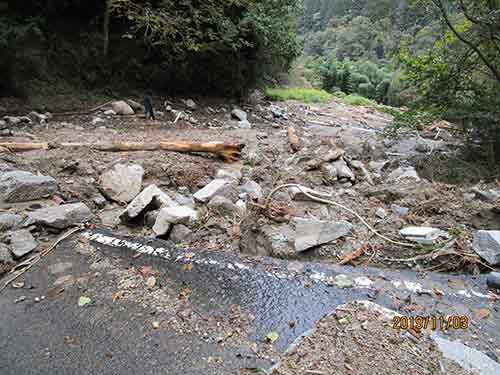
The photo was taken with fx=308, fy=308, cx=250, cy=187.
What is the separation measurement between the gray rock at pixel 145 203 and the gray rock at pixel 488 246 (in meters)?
2.89

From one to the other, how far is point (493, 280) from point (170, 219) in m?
2.78

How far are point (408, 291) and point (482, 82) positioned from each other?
18.8ft

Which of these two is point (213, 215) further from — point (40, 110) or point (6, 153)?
point (40, 110)

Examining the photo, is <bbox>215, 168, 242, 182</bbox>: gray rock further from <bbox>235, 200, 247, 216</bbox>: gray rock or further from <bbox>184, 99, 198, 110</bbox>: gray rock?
<bbox>184, 99, 198, 110</bbox>: gray rock

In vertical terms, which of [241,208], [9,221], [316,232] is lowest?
[9,221]

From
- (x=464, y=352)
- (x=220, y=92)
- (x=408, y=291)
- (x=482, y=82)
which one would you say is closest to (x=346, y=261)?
(x=408, y=291)

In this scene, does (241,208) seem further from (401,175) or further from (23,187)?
(401,175)

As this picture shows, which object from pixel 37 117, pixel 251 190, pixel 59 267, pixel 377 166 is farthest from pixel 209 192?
pixel 37 117

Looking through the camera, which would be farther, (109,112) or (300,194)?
(109,112)

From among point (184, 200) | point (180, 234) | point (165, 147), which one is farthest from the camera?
point (165, 147)

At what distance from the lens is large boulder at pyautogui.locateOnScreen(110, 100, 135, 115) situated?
784cm

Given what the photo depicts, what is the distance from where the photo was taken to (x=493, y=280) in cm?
243

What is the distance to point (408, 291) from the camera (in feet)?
7.59

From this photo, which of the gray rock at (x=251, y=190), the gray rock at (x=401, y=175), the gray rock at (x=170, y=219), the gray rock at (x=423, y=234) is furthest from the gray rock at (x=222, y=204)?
the gray rock at (x=401, y=175)
